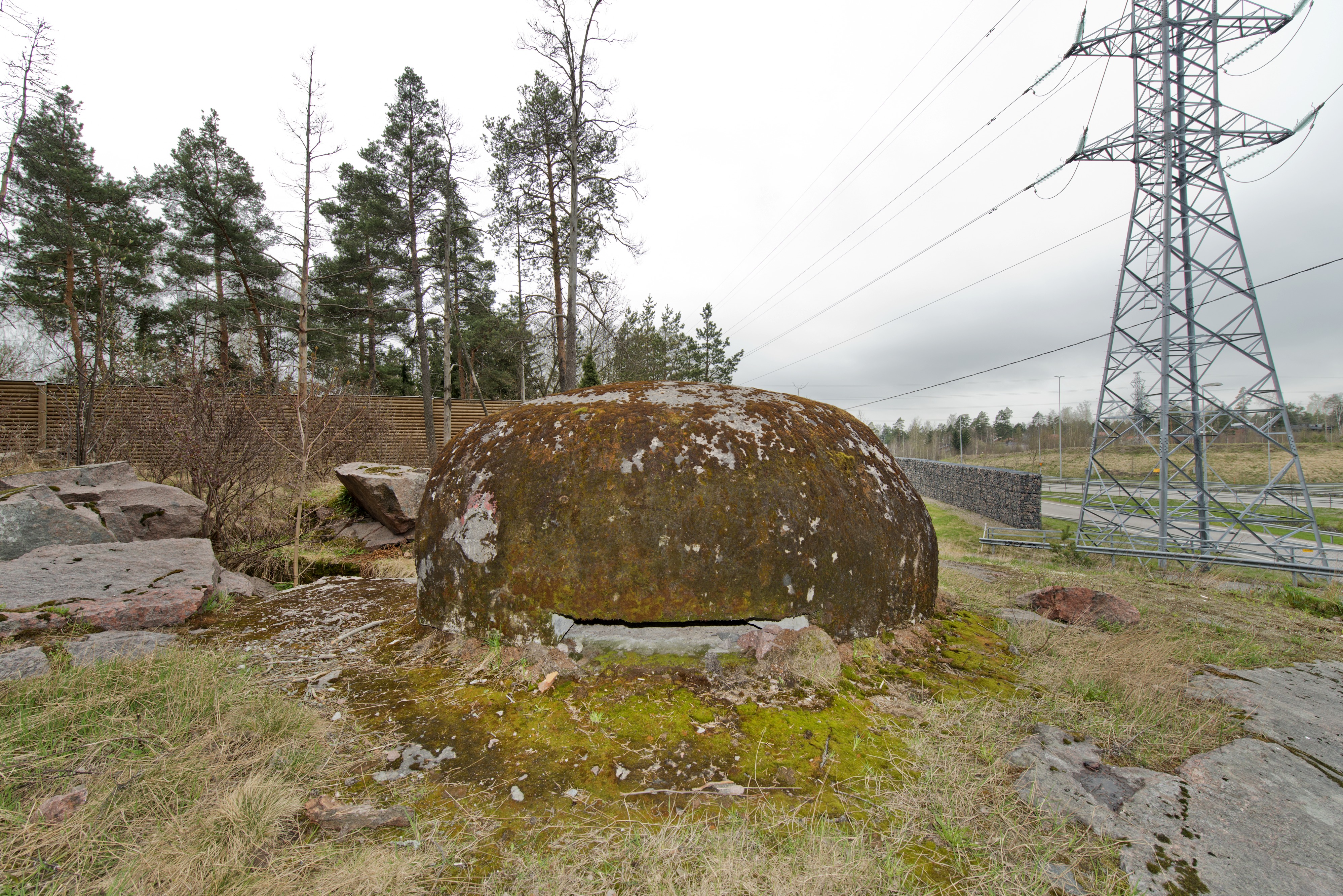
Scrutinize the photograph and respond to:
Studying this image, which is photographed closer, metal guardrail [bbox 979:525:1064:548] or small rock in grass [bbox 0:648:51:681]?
small rock in grass [bbox 0:648:51:681]

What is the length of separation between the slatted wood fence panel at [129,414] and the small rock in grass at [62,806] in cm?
342

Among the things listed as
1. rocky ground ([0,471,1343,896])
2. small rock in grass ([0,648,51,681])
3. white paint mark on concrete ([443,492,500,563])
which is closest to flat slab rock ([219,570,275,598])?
rocky ground ([0,471,1343,896])

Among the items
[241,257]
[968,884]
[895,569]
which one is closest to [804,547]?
[895,569]

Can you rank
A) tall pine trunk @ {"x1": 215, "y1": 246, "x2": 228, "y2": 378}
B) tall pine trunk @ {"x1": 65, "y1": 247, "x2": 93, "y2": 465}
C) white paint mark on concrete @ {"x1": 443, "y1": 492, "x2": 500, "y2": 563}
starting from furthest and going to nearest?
tall pine trunk @ {"x1": 215, "y1": 246, "x2": 228, "y2": 378}
tall pine trunk @ {"x1": 65, "y1": 247, "x2": 93, "y2": 465}
white paint mark on concrete @ {"x1": 443, "y1": 492, "x2": 500, "y2": 563}

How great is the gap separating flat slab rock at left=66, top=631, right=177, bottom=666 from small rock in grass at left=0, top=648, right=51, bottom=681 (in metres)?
0.11

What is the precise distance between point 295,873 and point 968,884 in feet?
7.19

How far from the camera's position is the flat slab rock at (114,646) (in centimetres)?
284

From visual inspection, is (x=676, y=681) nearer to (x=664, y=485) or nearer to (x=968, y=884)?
(x=664, y=485)

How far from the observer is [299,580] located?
251 inches

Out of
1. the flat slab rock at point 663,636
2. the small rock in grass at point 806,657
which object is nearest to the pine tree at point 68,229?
the flat slab rock at point 663,636

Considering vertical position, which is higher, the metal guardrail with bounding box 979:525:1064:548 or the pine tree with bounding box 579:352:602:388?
the pine tree with bounding box 579:352:602:388

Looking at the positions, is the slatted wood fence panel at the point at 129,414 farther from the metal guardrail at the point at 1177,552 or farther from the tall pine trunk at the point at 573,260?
the metal guardrail at the point at 1177,552

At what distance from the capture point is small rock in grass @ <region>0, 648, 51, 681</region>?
100.0 inches

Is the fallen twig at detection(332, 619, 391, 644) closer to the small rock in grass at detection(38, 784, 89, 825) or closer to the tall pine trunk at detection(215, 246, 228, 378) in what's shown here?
the small rock in grass at detection(38, 784, 89, 825)
